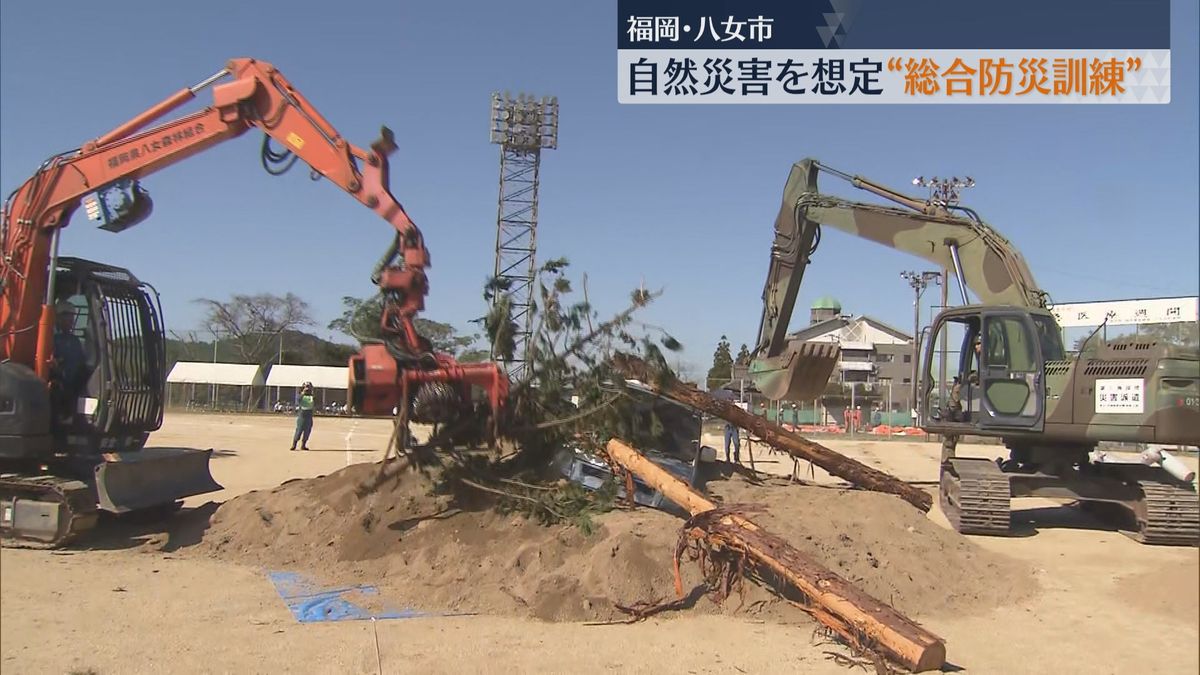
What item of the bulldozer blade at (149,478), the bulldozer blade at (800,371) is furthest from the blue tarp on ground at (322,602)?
the bulldozer blade at (800,371)

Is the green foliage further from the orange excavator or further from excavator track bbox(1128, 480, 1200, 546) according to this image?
excavator track bbox(1128, 480, 1200, 546)

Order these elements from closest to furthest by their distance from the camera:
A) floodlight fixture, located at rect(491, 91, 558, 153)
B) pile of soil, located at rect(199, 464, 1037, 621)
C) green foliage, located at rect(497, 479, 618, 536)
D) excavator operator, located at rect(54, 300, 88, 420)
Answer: pile of soil, located at rect(199, 464, 1037, 621) < green foliage, located at rect(497, 479, 618, 536) < excavator operator, located at rect(54, 300, 88, 420) < floodlight fixture, located at rect(491, 91, 558, 153)

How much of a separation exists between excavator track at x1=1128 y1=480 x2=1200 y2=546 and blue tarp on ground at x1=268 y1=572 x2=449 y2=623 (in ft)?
30.8

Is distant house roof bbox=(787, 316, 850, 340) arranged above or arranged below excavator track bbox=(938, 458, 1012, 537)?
above

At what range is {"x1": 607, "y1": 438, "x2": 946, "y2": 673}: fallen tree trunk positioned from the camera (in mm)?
5664

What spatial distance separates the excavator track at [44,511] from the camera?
334 inches

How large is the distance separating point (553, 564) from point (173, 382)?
4402 centimetres

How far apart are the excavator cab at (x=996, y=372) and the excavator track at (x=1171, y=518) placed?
1.68m

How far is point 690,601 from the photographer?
23.4ft

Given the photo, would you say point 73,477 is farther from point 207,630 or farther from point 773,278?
point 773,278

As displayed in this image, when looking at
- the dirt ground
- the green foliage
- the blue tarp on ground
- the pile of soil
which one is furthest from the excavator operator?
the green foliage

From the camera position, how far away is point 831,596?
20.4ft

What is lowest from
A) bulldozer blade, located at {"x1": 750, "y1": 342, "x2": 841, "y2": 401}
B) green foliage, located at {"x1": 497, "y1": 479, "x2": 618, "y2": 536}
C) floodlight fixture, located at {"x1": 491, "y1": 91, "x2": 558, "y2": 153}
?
green foliage, located at {"x1": 497, "y1": 479, "x2": 618, "y2": 536}

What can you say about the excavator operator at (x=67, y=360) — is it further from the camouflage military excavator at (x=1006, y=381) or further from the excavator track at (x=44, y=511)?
the camouflage military excavator at (x=1006, y=381)
